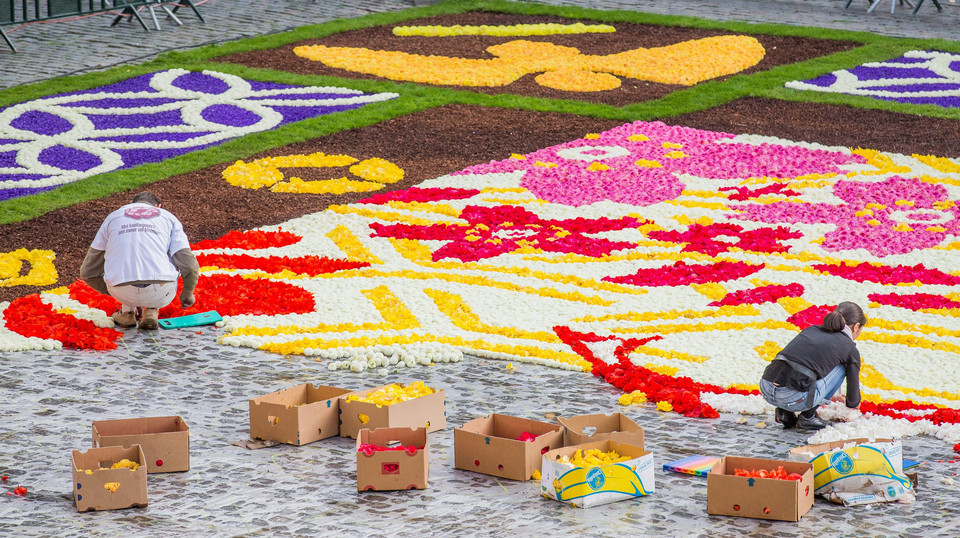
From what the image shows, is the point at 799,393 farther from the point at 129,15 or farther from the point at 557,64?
the point at 129,15

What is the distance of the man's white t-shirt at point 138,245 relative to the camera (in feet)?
29.3

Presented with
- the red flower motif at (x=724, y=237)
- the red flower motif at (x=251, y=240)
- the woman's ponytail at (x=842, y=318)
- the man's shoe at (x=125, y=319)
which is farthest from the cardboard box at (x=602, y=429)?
the red flower motif at (x=251, y=240)

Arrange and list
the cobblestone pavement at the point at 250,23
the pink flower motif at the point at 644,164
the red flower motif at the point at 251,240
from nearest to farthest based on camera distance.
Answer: the red flower motif at the point at 251,240
the pink flower motif at the point at 644,164
the cobblestone pavement at the point at 250,23

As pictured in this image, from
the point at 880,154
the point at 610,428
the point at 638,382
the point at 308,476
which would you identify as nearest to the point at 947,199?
the point at 880,154

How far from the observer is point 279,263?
35.2 feet

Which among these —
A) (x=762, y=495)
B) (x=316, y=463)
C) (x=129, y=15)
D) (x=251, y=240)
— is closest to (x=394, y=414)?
(x=316, y=463)

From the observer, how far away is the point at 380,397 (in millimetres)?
7316

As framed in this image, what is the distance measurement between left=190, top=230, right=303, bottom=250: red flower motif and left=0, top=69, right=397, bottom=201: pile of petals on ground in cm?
261

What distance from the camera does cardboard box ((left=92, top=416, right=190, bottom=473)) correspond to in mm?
6609

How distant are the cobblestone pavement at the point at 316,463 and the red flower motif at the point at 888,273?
10.0 feet

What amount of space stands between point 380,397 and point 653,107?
32.7 feet

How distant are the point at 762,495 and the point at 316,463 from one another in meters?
2.38

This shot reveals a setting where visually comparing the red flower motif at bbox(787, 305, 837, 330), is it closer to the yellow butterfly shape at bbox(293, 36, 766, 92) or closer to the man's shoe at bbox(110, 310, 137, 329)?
the man's shoe at bbox(110, 310, 137, 329)

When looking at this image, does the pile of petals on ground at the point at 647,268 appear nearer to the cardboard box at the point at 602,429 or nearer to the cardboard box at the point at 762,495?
the cardboard box at the point at 602,429
